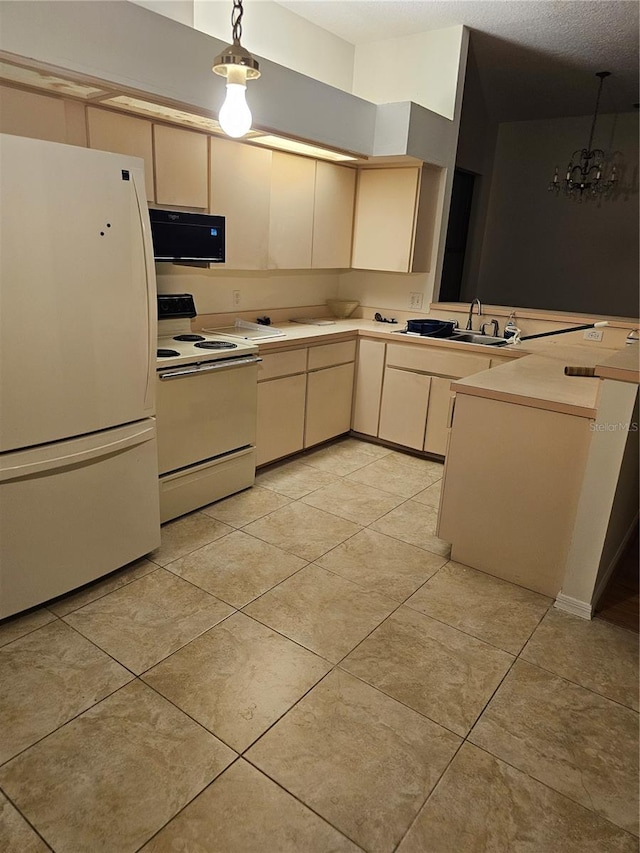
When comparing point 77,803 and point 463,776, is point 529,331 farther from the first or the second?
point 77,803

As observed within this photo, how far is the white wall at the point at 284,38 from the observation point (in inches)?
127

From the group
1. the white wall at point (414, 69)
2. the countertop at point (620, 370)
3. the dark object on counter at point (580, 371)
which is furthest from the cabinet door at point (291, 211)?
the countertop at point (620, 370)

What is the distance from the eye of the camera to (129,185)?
2115 mm

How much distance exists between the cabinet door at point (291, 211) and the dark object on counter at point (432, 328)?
35.3 inches

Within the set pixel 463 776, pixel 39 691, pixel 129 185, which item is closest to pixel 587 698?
pixel 463 776

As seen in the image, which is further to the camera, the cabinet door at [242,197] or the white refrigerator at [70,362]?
the cabinet door at [242,197]

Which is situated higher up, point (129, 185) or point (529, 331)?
point (129, 185)

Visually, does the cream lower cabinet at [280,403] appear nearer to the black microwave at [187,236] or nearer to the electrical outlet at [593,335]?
the black microwave at [187,236]

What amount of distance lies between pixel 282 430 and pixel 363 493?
682 millimetres

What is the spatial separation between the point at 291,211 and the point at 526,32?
2002 mm

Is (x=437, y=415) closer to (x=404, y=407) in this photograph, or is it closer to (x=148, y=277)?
(x=404, y=407)

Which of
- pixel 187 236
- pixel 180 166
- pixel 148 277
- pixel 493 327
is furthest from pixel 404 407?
pixel 148 277

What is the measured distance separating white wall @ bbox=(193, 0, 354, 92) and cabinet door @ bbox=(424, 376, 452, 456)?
2.37m

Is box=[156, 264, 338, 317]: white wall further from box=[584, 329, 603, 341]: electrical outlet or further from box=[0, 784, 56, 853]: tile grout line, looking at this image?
box=[0, 784, 56, 853]: tile grout line
